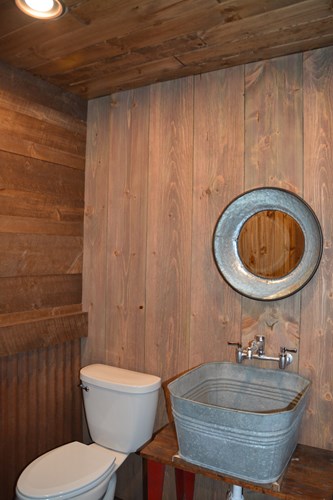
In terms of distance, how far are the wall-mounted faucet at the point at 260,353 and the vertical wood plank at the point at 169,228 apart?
0.33 m

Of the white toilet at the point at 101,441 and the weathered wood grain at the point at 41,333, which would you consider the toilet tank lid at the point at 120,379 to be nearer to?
the white toilet at the point at 101,441

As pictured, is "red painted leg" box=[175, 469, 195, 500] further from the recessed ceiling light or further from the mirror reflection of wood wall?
the recessed ceiling light

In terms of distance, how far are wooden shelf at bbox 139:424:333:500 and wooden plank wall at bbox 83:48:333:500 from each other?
15 cm

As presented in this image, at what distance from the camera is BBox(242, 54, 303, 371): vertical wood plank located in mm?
1697

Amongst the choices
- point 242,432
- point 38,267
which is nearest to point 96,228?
point 38,267

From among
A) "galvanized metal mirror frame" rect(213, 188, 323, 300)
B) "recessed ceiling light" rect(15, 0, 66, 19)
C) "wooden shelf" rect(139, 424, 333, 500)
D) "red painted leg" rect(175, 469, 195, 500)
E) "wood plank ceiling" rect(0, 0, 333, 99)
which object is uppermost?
"wood plank ceiling" rect(0, 0, 333, 99)

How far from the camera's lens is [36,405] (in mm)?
2029

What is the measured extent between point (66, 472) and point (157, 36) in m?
1.91

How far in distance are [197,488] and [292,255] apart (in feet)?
4.13

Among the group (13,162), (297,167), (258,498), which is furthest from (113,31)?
(258,498)

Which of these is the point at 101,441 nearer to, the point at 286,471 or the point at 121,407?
the point at 121,407

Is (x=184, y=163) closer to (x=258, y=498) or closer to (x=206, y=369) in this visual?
(x=206, y=369)

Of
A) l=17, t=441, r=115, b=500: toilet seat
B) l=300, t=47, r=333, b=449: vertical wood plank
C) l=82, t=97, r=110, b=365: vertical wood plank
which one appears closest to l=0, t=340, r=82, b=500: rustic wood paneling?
l=82, t=97, r=110, b=365: vertical wood plank

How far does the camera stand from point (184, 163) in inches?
77.9
